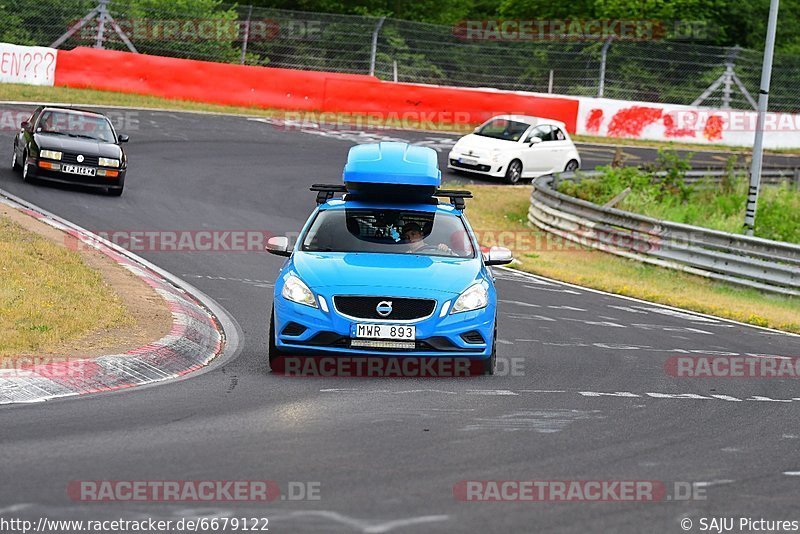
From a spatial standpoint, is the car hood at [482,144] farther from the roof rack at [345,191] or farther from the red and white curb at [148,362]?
the roof rack at [345,191]

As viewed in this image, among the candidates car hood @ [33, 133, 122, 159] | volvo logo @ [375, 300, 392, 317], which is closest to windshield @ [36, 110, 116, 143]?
car hood @ [33, 133, 122, 159]

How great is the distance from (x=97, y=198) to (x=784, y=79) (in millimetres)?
28552

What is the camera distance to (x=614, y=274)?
891 inches

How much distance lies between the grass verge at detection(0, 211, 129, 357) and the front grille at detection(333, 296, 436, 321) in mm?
2457

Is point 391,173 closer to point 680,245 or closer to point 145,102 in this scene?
point 680,245

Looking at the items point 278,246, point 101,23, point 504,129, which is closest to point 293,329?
point 278,246

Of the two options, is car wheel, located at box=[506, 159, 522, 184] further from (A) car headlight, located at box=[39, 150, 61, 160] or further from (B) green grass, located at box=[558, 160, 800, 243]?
(A) car headlight, located at box=[39, 150, 61, 160]

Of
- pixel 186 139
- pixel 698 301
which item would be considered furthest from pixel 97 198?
pixel 698 301

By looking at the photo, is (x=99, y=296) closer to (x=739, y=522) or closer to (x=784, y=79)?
(x=739, y=522)

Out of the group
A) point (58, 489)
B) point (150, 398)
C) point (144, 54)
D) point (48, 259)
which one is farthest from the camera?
point (144, 54)

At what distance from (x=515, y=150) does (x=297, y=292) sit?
2136 centimetres

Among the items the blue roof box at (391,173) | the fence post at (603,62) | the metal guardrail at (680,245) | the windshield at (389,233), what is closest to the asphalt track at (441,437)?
the windshield at (389,233)

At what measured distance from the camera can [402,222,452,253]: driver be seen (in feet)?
38.5

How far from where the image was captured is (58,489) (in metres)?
6.45
